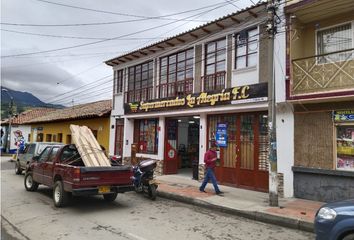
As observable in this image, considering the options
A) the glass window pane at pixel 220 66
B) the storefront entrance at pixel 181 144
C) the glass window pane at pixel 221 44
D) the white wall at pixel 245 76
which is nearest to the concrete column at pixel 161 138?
the storefront entrance at pixel 181 144

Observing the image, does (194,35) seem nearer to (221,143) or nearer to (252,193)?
(221,143)

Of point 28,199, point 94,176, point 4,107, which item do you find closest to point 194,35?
point 94,176

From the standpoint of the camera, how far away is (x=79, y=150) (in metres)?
10.5

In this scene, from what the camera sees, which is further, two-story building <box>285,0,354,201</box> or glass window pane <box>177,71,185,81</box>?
glass window pane <box>177,71,185,81</box>

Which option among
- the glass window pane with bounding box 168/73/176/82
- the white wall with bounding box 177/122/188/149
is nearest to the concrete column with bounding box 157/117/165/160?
the white wall with bounding box 177/122/188/149

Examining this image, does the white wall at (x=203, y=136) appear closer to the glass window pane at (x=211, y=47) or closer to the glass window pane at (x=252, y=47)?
the glass window pane at (x=211, y=47)

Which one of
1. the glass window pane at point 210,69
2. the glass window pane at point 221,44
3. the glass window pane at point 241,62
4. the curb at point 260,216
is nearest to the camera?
the curb at point 260,216

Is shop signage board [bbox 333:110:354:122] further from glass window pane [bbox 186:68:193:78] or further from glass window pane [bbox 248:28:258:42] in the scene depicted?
glass window pane [bbox 186:68:193:78]

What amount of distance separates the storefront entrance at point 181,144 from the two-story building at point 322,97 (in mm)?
5739

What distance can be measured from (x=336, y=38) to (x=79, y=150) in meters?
8.83

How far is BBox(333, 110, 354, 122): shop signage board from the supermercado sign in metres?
2.38

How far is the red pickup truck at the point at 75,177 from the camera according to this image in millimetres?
9109

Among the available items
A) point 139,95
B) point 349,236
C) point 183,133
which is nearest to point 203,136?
point 183,133

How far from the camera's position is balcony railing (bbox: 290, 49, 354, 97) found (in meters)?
9.73
